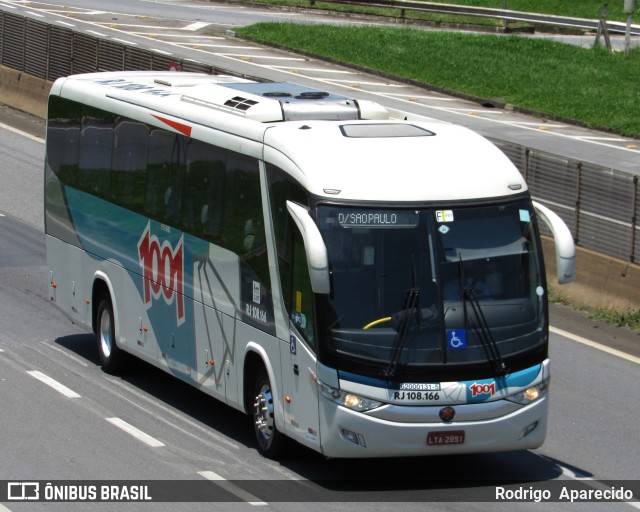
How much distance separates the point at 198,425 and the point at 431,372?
3.42m

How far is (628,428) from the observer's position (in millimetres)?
14227

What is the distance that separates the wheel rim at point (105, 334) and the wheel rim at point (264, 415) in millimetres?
3857

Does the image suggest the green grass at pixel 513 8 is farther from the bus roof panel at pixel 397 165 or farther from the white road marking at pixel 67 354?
the bus roof panel at pixel 397 165

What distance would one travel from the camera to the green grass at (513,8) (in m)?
56.9

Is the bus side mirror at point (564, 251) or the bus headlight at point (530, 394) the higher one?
the bus side mirror at point (564, 251)

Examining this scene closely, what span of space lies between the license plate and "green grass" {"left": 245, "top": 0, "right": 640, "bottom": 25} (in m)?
45.3

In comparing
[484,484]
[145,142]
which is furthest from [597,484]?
[145,142]

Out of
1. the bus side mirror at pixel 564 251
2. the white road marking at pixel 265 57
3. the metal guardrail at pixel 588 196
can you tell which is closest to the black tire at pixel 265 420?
the bus side mirror at pixel 564 251

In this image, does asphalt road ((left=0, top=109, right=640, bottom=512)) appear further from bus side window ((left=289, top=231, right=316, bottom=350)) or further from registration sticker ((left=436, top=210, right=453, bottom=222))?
registration sticker ((left=436, top=210, right=453, bottom=222))

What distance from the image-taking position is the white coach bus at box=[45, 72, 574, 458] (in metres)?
11.5

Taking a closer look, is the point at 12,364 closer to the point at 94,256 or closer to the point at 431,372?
the point at 94,256

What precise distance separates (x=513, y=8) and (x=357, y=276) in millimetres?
51664

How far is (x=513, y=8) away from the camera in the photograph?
201ft

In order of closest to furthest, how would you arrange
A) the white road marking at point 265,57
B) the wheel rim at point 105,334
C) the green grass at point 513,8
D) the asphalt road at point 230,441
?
the asphalt road at point 230,441 < the wheel rim at point 105,334 < the white road marking at point 265,57 < the green grass at point 513,8
